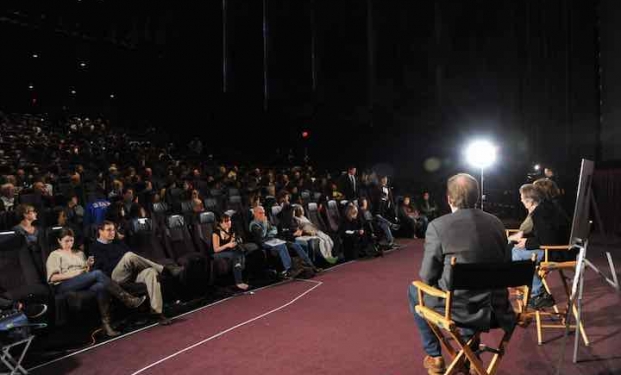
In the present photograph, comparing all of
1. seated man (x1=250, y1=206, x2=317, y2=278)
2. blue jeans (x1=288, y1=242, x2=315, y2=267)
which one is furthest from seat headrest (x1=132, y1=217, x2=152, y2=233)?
blue jeans (x1=288, y1=242, x2=315, y2=267)

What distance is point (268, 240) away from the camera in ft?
19.8

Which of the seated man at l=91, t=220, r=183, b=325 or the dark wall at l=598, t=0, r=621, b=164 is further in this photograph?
the dark wall at l=598, t=0, r=621, b=164

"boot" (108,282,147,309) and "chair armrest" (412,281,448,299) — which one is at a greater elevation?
"chair armrest" (412,281,448,299)

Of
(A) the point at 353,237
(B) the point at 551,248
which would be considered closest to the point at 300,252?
(A) the point at 353,237

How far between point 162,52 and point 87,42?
257cm

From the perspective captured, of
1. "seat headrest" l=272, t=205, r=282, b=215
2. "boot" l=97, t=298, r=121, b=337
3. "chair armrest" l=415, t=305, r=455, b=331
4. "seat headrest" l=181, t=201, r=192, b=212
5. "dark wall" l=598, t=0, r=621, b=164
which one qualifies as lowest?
"boot" l=97, t=298, r=121, b=337

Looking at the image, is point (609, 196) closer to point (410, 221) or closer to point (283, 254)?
point (410, 221)

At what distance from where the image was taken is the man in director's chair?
7.19 feet

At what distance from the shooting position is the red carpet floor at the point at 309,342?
304cm

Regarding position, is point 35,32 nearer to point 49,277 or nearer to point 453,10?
point 453,10

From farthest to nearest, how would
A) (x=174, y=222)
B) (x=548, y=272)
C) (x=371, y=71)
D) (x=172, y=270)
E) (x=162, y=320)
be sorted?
(x=371, y=71) → (x=174, y=222) → (x=172, y=270) → (x=162, y=320) → (x=548, y=272)

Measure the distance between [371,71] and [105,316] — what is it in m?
10.8

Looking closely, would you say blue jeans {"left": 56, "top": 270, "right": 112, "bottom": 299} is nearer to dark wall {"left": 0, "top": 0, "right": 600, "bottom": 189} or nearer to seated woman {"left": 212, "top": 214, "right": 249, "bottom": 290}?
seated woman {"left": 212, "top": 214, "right": 249, "bottom": 290}

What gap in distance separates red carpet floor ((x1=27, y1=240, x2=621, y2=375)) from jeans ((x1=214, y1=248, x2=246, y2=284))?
0.36m
